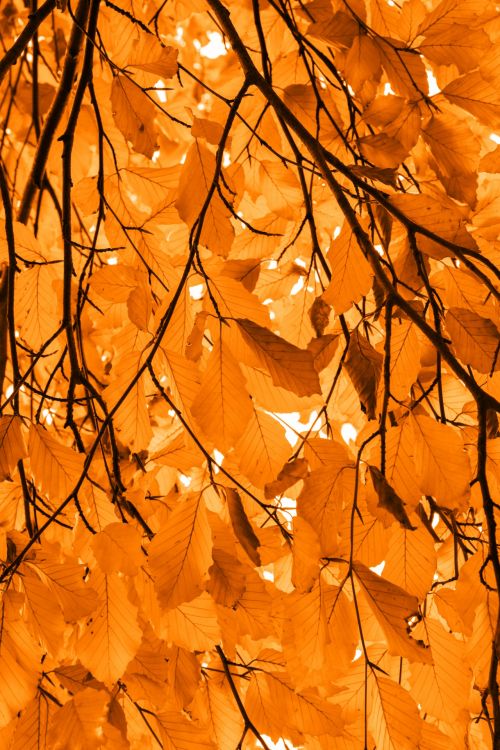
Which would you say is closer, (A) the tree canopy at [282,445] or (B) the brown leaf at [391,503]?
(B) the brown leaf at [391,503]

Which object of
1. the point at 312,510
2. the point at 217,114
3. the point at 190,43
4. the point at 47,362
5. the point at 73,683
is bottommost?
the point at 73,683

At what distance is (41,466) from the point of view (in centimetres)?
84

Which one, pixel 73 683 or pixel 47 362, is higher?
pixel 47 362

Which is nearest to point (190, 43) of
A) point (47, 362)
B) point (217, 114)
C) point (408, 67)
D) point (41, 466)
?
point (47, 362)

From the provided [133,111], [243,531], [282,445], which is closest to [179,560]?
[243,531]

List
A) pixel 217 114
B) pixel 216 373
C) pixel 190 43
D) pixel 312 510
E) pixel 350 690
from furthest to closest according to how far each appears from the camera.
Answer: pixel 190 43
pixel 217 114
pixel 350 690
pixel 312 510
pixel 216 373

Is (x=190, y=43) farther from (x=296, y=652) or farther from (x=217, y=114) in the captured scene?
(x=296, y=652)

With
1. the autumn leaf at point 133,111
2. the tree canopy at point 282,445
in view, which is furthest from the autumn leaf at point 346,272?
the autumn leaf at point 133,111

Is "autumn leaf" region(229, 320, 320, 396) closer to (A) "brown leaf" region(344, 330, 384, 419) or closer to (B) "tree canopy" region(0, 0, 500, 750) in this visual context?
(B) "tree canopy" region(0, 0, 500, 750)

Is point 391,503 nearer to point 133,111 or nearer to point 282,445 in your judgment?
point 282,445

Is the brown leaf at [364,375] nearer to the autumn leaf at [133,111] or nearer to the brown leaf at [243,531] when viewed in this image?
the brown leaf at [243,531]

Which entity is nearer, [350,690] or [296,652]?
[296,652]

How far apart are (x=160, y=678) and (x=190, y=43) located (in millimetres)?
2766

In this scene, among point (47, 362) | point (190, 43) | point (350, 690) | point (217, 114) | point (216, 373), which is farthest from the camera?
point (190, 43)
